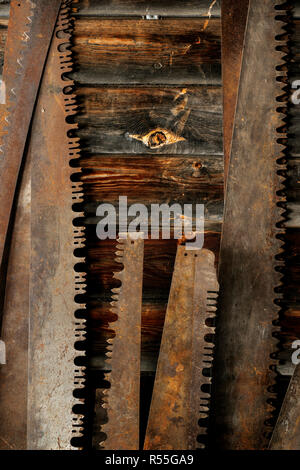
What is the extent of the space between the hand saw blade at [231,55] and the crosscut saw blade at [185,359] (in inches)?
20.0

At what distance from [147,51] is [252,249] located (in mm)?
1019

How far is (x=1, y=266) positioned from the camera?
190 cm

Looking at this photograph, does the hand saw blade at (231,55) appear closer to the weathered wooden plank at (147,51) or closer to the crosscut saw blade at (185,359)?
the weathered wooden plank at (147,51)

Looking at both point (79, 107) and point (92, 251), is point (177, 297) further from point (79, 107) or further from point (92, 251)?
point (79, 107)

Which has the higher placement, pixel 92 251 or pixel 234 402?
pixel 92 251

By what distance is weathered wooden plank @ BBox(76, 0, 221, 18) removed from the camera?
2.01 metres

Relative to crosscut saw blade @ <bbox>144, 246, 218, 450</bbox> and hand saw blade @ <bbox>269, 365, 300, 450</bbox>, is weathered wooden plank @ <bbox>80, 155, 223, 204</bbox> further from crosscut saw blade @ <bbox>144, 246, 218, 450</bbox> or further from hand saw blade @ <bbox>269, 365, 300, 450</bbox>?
hand saw blade @ <bbox>269, 365, 300, 450</bbox>

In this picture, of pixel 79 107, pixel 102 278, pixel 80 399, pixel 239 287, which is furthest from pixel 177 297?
pixel 79 107

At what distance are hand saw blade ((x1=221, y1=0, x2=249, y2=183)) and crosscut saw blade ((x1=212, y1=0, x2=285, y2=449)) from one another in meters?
0.04

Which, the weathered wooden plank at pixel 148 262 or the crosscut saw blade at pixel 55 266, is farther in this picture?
the weathered wooden plank at pixel 148 262

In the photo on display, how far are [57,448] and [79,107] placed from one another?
4.81 ft

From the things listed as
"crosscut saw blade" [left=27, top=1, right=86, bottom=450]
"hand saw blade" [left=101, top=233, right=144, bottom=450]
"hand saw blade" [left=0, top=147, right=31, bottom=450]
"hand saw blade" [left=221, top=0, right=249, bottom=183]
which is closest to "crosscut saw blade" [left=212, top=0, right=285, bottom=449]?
"hand saw blade" [left=221, top=0, right=249, bottom=183]

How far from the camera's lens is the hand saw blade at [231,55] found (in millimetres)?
1933

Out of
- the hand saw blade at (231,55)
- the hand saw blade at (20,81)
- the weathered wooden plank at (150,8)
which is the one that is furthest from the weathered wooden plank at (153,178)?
the weathered wooden plank at (150,8)
